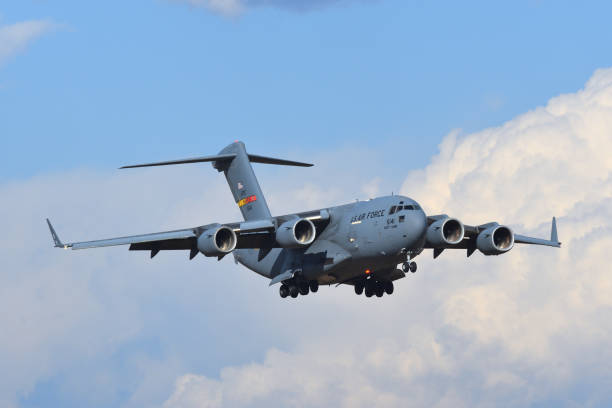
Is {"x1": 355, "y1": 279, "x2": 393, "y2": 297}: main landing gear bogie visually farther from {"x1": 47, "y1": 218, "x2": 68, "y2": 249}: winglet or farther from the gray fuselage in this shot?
{"x1": 47, "y1": 218, "x2": 68, "y2": 249}: winglet

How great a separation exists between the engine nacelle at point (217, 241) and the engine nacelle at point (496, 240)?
25.9 feet

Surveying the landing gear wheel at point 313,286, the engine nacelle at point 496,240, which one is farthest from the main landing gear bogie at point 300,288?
the engine nacelle at point 496,240

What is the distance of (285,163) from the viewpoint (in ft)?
127

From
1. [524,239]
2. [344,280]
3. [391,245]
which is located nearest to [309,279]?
[344,280]

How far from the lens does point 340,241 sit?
3288 centimetres

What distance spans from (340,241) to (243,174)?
21.9 feet

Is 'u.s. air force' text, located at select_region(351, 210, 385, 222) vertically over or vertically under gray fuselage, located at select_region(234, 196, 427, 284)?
over

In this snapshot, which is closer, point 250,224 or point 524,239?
point 250,224

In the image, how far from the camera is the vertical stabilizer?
3781 centimetres

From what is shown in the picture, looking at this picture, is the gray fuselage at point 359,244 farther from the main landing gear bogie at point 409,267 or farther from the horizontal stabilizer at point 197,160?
the horizontal stabilizer at point 197,160

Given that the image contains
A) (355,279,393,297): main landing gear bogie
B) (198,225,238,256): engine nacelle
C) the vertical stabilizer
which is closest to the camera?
(198,225,238,256): engine nacelle

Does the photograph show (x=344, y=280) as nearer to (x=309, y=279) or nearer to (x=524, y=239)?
(x=309, y=279)

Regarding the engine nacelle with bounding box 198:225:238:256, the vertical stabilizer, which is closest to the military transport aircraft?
the engine nacelle with bounding box 198:225:238:256

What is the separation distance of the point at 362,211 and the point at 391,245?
192 cm
